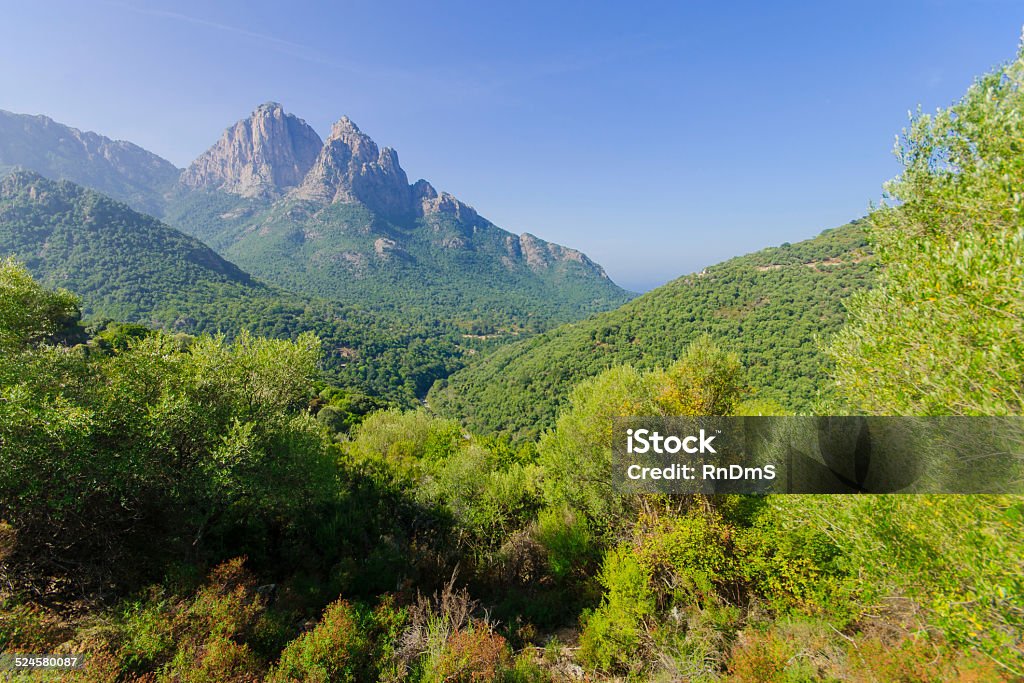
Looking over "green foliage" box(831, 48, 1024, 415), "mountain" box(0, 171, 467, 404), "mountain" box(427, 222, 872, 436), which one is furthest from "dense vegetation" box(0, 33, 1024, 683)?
"mountain" box(0, 171, 467, 404)

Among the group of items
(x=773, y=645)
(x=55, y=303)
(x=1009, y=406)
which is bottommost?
(x=773, y=645)

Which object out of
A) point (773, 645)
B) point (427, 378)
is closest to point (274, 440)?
point (773, 645)

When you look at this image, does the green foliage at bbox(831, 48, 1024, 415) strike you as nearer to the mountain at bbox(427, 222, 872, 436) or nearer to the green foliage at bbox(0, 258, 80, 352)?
the green foliage at bbox(0, 258, 80, 352)

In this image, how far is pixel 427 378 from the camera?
127m

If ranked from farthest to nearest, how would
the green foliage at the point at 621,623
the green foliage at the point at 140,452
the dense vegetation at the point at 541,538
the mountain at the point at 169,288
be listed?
the mountain at the point at 169,288, the green foliage at the point at 621,623, the green foliage at the point at 140,452, the dense vegetation at the point at 541,538

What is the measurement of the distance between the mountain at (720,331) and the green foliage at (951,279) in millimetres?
42641

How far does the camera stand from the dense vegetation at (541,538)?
21.0 ft

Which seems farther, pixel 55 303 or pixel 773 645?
pixel 55 303

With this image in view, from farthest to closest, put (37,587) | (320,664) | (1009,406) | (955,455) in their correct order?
1. (37,587)
2. (320,664)
3. (955,455)
4. (1009,406)

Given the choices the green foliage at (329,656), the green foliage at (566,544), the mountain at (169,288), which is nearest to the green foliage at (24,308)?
the green foliage at (329,656)

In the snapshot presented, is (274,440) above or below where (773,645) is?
above

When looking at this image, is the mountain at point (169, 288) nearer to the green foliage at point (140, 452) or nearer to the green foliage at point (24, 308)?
Result: the green foliage at point (24, 308)

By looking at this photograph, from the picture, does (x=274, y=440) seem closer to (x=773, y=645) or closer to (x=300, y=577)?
(x=300, y=577)

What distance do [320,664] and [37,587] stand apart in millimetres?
7301
